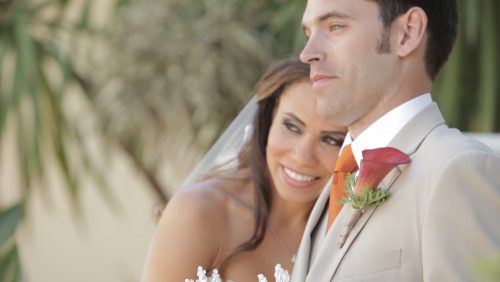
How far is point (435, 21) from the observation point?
2453 millimetres

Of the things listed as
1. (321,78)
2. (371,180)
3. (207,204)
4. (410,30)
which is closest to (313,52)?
(321,78)

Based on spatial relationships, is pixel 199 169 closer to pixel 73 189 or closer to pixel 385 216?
pixel 385 216

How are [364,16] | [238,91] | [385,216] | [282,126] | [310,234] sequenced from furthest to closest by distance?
[238,91] → [282,126] → [310,234] → [364,16] → [385,216]

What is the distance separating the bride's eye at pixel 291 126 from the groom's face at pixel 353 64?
917mm

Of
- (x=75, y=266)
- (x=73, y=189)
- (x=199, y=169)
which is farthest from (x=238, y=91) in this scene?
(x=75, y=266)

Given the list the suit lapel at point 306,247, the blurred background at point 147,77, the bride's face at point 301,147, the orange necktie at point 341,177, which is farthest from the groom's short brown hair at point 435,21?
the blurred background at point 147,77

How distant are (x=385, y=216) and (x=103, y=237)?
21.4ft

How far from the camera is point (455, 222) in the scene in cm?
208

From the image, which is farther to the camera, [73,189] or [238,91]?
[73,189]

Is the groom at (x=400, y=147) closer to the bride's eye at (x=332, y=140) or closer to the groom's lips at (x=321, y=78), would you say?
the groom's lips at (x=321, y=78)

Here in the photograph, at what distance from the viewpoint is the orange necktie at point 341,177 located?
2480mm

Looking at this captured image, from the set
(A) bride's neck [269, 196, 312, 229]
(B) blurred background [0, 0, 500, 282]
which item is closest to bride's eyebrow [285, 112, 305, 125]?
(A) bride's neck [269, 196, 312, 229]

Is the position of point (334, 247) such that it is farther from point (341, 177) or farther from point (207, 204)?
point (207, 204)

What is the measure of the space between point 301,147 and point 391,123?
3.00 feet
